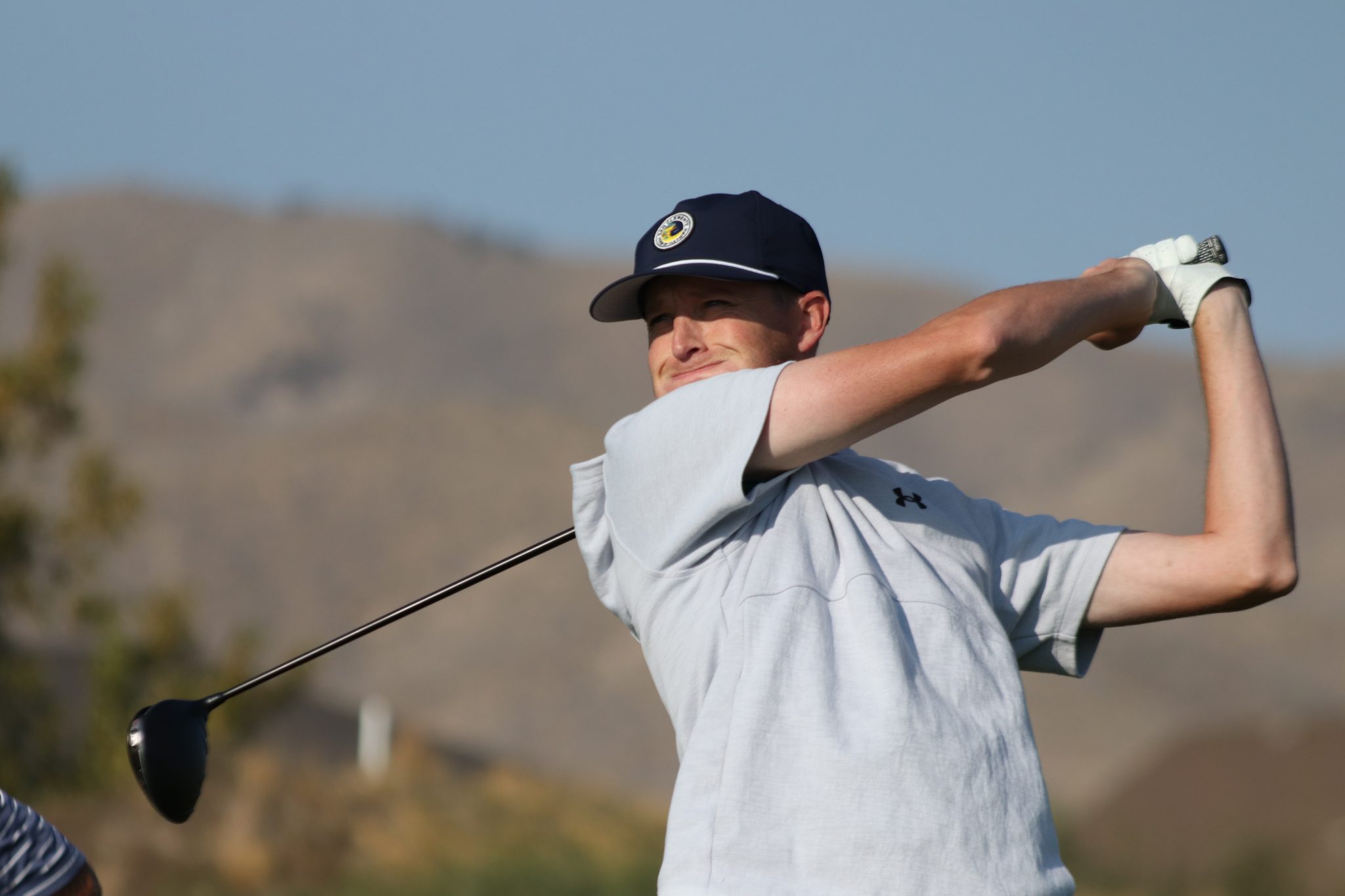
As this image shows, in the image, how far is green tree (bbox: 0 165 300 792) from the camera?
13.3 meters

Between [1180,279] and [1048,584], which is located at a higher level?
[1180,279]

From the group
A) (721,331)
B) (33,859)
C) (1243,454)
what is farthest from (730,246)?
(33,859)

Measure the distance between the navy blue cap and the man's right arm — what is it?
327 millimetres

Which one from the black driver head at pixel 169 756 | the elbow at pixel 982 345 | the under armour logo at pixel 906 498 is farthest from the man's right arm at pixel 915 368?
the black driver head at pixel 169 756

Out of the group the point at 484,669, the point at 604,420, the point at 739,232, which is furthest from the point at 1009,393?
the point at 739,232

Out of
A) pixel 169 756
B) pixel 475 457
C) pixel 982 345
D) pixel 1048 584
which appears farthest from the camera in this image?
pixel 475 457

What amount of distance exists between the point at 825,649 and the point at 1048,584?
59 centimetres

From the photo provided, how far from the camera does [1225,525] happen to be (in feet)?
8.91

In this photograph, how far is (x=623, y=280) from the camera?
2.82 metres

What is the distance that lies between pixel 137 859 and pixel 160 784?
9.39m

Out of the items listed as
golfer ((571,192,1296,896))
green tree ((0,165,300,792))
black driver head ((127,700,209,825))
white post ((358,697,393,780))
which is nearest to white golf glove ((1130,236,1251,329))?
golfer ((571,192,1296,896))

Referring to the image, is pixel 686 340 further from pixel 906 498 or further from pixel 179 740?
pixel 179 740

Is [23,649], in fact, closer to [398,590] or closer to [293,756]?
[293,756]

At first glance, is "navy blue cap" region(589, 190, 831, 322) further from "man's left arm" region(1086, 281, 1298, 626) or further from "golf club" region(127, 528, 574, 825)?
"man's left arm" region(1086, 281, 1298, 626)
